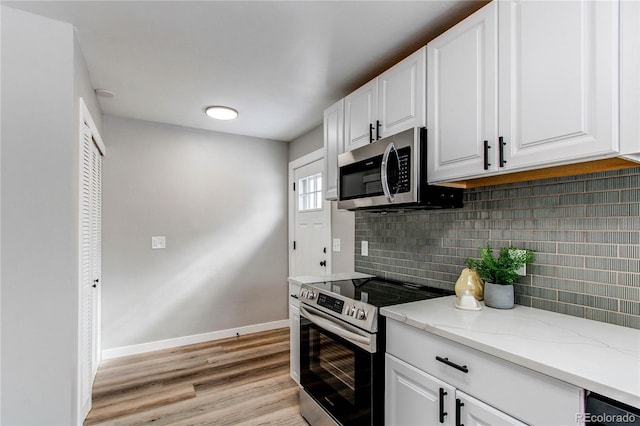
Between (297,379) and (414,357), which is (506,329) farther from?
(297,379)

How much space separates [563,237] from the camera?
4.81ft

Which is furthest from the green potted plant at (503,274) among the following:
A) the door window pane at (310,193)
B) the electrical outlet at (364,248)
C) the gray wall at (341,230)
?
the door window pane at (310,193)

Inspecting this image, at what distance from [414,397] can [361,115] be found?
1680mm

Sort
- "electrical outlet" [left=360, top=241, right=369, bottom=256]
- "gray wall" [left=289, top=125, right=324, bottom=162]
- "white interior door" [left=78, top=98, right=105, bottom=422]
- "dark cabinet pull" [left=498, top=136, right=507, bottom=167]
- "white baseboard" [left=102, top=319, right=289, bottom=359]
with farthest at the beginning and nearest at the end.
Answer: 1. "gray wall" [left=289, top=125, right=324, bottom=162]
2. "white baseboard" [left=102, top=319, right=289, bottom=359]
3. "electrical outlet" [left=360, top=241, right=369, bottom=256]
4. "white interior door" [left=78, top=98, right=105, bottom=422]
5. "dark cabinet pull" [left=498, top=136, right=507, bottom=167]

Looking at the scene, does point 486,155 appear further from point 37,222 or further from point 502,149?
point 37,222

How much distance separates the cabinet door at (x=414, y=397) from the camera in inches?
49.9

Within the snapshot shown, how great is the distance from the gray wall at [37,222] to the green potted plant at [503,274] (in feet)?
7.11

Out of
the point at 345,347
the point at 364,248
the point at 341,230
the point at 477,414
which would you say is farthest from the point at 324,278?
the point at 477,414

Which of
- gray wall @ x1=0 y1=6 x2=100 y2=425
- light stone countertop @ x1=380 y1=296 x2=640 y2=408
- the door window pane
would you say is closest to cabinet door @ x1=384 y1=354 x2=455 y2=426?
light stone countertop @ x1=380 y1=296 x2=640 y2=408

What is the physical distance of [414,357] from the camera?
142cm

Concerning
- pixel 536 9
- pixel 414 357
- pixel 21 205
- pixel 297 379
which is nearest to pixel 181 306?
pixel 297 379

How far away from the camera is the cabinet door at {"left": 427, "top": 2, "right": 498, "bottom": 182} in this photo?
1432 mm

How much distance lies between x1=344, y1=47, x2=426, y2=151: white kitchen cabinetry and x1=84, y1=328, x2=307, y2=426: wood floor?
197 cm

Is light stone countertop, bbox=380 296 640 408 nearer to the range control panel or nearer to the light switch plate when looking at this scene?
the range control panel
